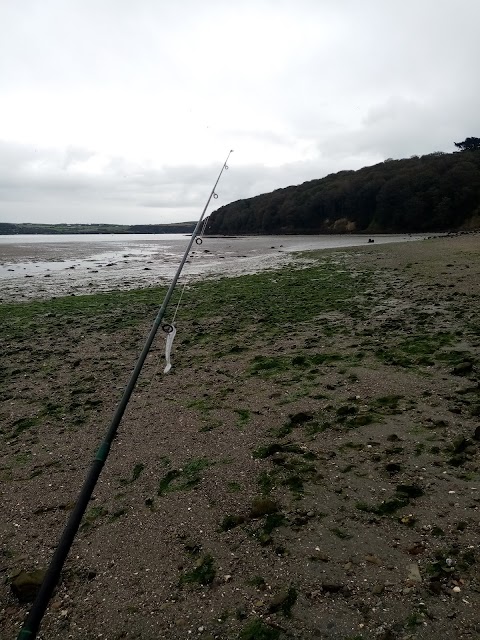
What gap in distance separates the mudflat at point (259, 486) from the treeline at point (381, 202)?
72832 mm

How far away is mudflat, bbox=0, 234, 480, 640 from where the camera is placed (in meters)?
3.03

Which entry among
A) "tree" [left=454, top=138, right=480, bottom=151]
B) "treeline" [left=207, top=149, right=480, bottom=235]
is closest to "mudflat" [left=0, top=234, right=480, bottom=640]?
"treeline" [left=207, top=149, right=480, bottom=235]

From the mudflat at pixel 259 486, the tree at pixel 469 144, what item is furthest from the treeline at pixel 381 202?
the mudflat at pixel 259 486

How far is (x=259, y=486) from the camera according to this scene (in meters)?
4.41

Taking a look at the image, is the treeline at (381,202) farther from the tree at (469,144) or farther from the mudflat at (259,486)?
the mudflat at (259,486)

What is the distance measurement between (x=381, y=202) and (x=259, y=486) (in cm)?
8705

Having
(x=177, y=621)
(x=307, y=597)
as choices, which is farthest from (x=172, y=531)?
(x=307, y=597)

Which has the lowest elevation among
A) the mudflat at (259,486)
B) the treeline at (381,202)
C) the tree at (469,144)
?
the mudflat at (259,486)

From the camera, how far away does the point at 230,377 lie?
770 centimetres

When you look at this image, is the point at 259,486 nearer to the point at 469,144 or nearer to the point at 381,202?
the point at 381,202

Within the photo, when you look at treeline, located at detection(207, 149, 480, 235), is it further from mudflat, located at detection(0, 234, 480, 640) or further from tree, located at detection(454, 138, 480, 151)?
mudflat, located at detection(0, 234, 480, 640)

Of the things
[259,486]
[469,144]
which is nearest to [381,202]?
[469,144]

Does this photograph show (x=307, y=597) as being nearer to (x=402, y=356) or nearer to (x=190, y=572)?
(x=190, y=572)

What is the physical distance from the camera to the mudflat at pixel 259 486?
9.93 feet
